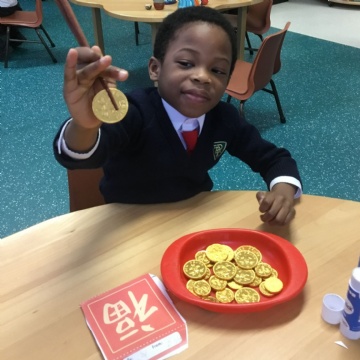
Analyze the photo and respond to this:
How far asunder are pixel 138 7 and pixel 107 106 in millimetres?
2273

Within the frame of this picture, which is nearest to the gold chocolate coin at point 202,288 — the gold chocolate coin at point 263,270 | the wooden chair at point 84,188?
the gold chocolate coin at point 263,270

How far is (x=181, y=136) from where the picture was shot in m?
1.09

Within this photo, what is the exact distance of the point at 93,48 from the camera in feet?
2.32

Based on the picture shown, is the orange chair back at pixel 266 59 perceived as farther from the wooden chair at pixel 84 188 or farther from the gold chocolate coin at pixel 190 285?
the gold chocolate coin at pixel 190 285

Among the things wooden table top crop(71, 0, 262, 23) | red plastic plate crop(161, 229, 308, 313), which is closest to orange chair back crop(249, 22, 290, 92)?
wooden table top crop(71, 0, 262, 23)

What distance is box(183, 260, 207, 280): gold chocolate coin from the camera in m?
0.81

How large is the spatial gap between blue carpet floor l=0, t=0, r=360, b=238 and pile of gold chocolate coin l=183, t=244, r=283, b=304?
53.8 inches

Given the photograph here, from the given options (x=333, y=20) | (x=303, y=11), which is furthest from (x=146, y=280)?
(x=303, y=11)

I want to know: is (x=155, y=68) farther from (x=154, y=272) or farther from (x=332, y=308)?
(x=332, y=308)

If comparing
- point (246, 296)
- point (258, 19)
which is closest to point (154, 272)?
point (246, 296)

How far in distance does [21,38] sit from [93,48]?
3.93m

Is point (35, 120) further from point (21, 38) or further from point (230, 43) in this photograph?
point (230, 43)

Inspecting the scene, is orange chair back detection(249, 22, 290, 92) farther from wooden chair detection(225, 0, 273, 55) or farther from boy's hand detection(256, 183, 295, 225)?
boy's hand detection(256, 183, 295, 225)

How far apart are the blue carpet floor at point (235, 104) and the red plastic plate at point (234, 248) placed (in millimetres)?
1325
